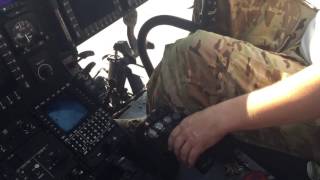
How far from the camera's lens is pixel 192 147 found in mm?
1022

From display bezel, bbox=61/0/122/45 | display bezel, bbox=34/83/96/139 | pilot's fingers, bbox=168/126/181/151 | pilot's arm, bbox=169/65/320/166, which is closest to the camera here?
pilot's arm, bbox=169/65/320/166

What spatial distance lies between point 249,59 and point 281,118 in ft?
0.58

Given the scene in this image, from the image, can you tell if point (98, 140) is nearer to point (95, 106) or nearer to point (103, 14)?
point (95, 106)

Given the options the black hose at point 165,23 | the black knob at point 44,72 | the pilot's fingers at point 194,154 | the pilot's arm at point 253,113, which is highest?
the black knob at point 44,72

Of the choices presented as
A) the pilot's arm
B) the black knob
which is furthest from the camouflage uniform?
the black knob

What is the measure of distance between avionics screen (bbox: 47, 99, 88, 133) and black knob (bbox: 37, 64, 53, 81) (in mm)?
74

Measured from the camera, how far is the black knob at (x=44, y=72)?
3.99 ft

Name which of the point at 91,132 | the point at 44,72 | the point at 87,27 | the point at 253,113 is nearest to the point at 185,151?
the point at 253,113

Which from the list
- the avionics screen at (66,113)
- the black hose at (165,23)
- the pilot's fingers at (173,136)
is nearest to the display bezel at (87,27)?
the black hose at (165,23)

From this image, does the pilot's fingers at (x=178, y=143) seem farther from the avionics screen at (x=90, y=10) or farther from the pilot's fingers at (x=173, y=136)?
the avionics screen at (x=90, y=10)

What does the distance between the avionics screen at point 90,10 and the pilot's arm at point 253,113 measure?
0.51 m

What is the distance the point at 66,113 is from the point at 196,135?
1.23ft

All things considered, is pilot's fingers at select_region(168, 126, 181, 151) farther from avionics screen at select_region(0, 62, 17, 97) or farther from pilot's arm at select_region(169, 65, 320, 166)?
avionics screen at select_region(0, 62, 17, 97)

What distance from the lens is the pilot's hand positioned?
1.01m
